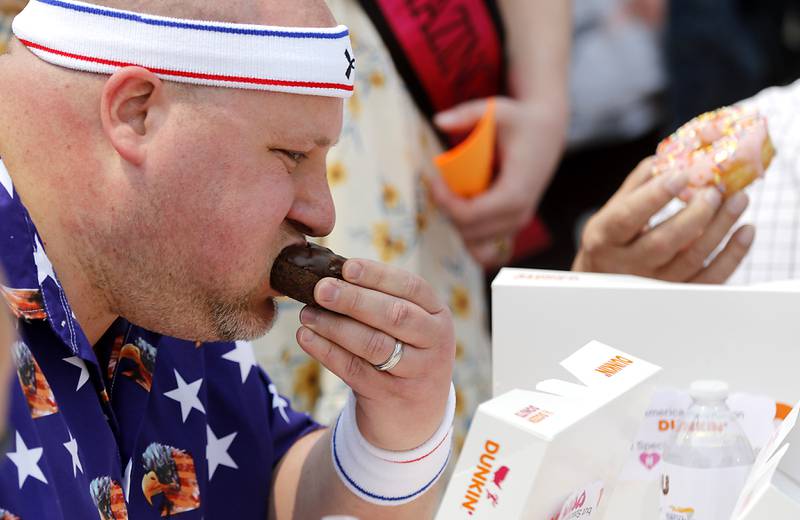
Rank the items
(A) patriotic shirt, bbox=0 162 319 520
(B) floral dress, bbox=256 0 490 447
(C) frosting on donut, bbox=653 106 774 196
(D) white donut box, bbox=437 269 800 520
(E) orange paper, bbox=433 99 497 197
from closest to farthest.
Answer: (A) patriotic shirt, bbox=0 162 319 520 < (D) white donut box, bbox=437 269 800 520 < (C) frosting on donut, bbox=653 106 774 196 < (B) floral dress, bbox=256 0 490 447 < (E) orange paper, bbox=433 99 497 197

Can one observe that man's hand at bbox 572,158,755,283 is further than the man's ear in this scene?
Yes

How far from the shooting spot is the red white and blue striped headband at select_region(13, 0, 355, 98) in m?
1.20

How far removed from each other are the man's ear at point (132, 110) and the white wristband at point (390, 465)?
43 centimetres

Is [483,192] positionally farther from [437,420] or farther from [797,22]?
[797,22]

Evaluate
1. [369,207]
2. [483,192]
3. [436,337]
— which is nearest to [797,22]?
[483,192]

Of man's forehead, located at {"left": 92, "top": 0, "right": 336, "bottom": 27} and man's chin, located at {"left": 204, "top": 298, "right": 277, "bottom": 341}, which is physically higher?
man's forehead, located at {"left": 92, "top": 0, "right": 336, "bottom": 27}

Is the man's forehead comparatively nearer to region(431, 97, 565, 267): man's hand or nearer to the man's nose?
the man's nose

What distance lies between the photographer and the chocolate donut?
1253 millimetres

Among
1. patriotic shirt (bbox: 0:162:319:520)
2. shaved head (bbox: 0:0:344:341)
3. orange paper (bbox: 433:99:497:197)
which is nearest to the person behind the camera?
patriotic shirt (bbox: 0:162:319:520)

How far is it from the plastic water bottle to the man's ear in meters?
0.68

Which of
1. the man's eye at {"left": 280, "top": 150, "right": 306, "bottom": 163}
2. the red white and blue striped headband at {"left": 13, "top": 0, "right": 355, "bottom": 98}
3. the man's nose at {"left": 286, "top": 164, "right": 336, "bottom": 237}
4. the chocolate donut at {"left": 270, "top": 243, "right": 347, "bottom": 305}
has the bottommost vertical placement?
the chocolate donut at {"left": 270, "top": 243, "right": 347, "bottom": 305}

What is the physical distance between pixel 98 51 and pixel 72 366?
0.35 metres

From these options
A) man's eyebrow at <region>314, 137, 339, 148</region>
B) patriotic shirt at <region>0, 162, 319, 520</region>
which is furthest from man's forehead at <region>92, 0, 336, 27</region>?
patriotic shirt at <region>0, 162, 319, 520</region>

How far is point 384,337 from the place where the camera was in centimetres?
125
